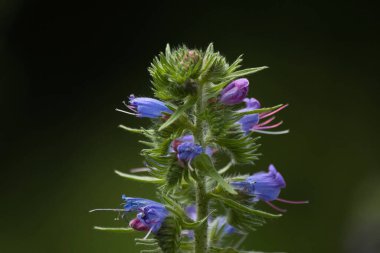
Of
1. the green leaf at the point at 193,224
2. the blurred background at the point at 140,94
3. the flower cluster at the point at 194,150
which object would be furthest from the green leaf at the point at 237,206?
the blurred background at the point at 140,94

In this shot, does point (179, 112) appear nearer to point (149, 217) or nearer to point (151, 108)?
point (151, 108)

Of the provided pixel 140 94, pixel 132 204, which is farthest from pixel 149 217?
pixel 140 94

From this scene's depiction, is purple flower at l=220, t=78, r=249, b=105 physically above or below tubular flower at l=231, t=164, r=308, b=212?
above

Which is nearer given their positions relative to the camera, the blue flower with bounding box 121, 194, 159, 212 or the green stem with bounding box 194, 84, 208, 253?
the green stem with bounding box 194, 84, 208, 253

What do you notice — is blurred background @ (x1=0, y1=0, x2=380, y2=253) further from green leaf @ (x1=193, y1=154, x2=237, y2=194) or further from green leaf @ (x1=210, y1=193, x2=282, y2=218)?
green leaf @ (x1=193, y1=154, x2=237, y2=194)

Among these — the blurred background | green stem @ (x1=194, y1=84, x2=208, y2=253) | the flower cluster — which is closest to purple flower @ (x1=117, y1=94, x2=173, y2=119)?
the flower cluster

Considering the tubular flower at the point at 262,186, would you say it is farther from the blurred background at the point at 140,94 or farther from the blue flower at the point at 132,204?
the blurred background at the point at 140,94

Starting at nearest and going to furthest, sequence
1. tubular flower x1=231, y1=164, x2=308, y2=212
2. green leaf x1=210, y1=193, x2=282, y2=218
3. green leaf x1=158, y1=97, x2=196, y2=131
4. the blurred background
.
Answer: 1. green leaf x1=158, y1=97, x2=196, y2=131
2. green leaf x1=210, y1=193, x2=282, y2=218
3. tubular flower x1=231, y1=164, x2=308, y2=212
4. the blurred background
